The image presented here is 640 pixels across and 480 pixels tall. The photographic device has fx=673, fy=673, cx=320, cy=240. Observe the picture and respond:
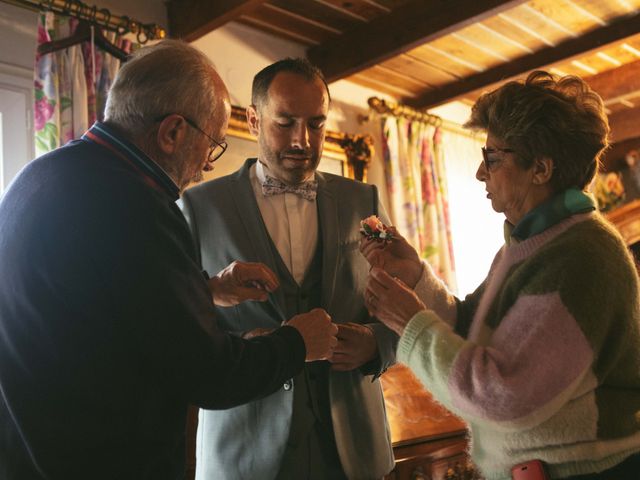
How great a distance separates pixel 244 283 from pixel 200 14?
6.94 feet

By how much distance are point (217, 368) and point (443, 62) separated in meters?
3.76

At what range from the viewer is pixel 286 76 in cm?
187

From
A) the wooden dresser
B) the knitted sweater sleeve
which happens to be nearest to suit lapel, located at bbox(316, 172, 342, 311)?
the knitted sweater sleeve

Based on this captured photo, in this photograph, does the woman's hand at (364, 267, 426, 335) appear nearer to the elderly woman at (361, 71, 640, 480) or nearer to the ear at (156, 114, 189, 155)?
the elderly woman at (361, 71, 640, 480)

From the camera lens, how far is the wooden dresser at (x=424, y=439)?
2.68 metres

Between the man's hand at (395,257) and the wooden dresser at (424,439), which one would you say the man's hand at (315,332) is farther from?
the wooden dresser at (424,439)

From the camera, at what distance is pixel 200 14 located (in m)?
3.24

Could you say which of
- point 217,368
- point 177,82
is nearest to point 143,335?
point 217,368

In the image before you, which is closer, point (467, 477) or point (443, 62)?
point (467, 477)

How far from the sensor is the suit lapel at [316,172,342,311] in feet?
5.49

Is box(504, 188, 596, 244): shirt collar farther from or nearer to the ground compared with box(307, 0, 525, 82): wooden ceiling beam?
nearer to the ground

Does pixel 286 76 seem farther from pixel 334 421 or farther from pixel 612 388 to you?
pixel 612 388

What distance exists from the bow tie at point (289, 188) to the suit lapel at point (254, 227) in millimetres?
53

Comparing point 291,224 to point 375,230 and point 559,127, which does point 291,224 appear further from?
point 559,127
